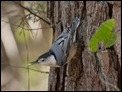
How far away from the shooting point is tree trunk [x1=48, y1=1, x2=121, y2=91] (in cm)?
119

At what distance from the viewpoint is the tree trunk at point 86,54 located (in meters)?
1.19

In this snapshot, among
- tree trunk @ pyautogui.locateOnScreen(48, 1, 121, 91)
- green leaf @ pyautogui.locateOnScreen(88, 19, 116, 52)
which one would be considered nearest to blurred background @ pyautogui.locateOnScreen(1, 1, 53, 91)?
tree trunk @ pyautogui.locateOnScreen(48, 1, 121, 91)

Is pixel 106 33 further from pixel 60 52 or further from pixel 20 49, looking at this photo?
pixel 20 49

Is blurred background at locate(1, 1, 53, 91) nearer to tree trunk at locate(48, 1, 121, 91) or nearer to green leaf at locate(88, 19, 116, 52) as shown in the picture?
tree trunk at locate(48, 1, 121, 91)

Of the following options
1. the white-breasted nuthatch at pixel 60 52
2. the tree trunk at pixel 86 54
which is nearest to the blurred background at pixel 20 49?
the tree trunk at pixel 86 54

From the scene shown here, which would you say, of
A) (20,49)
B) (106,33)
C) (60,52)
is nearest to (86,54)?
(60,52)

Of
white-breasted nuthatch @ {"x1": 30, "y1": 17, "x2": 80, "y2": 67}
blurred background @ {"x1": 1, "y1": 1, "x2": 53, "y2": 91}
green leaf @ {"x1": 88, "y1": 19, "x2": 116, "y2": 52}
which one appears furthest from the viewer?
blurred background @ {"x1": 1, "y1": 1, "x2": 53, "y2": 91}

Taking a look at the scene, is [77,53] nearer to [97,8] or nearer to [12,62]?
[97,8]

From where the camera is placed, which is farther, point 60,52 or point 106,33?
point 60,52

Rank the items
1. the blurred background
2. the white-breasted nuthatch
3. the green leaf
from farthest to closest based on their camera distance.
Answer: the blurred background < the white-breasted nuthatch < the green leaf

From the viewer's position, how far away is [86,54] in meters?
1.28

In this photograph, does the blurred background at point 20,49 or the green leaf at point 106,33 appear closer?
the green leaf at point 106,33

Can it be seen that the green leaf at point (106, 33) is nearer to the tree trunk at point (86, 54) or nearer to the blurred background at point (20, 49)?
the tree trunk at point (86, 54)

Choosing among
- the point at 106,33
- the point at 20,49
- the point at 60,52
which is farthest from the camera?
the point at 20,49
